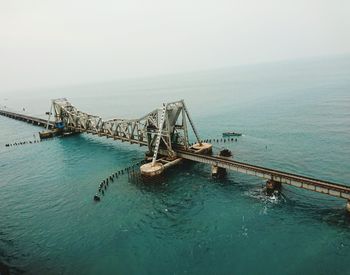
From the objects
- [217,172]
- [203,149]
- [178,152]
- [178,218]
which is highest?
[178,152]

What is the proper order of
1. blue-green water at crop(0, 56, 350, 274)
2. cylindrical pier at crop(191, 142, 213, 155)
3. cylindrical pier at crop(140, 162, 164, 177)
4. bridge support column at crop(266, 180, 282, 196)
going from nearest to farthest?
1. blue-green water at crop(0, 56, 350, 274)
2. bridge support column at crop(266, 180, 282, 196)
3. cylindrical pier at crop(140, 162, 164, 177)
4. cylindrical pier at crop(191, 142, 213, 155)

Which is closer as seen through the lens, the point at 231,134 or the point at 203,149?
Answer: the point at 203,149

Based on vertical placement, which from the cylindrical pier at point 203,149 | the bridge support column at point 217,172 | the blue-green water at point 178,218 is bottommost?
the blue-green water at point 178,218

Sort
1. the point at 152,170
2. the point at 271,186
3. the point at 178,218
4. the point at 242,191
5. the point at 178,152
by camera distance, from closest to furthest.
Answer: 1. the point at 178,218
2. the point at 271,186
3. the point at 242,191
4. the point at 152,170
5. the point at 178,152

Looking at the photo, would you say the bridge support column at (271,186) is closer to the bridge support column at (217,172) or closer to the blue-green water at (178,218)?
the blue-green water at (178,218)

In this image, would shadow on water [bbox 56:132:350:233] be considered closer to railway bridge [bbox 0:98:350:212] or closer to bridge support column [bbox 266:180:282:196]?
bridge support column [bbox 266:180:282:196]

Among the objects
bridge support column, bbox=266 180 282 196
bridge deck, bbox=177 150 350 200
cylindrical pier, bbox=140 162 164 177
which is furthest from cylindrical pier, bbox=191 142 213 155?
bridge support column, bbox=266 180 282 196

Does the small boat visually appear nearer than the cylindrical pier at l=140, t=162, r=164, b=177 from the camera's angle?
No

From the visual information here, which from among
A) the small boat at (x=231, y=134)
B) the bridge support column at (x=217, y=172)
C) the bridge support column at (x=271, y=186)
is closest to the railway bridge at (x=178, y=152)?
the bridge support column at (x=271, y=186)

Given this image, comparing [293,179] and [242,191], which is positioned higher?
[293,179]

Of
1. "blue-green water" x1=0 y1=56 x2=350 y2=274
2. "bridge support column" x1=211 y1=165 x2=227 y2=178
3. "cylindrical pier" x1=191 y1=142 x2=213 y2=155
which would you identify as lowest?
"blue-green water" x1=0 y1=56 x2=350 y2=274

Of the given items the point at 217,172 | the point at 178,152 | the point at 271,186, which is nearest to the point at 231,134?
the point at 178,152

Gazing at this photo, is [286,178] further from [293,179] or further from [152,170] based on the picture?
[152,170]

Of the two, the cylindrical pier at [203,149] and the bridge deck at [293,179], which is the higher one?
the cylindrical pier at [203,149]
